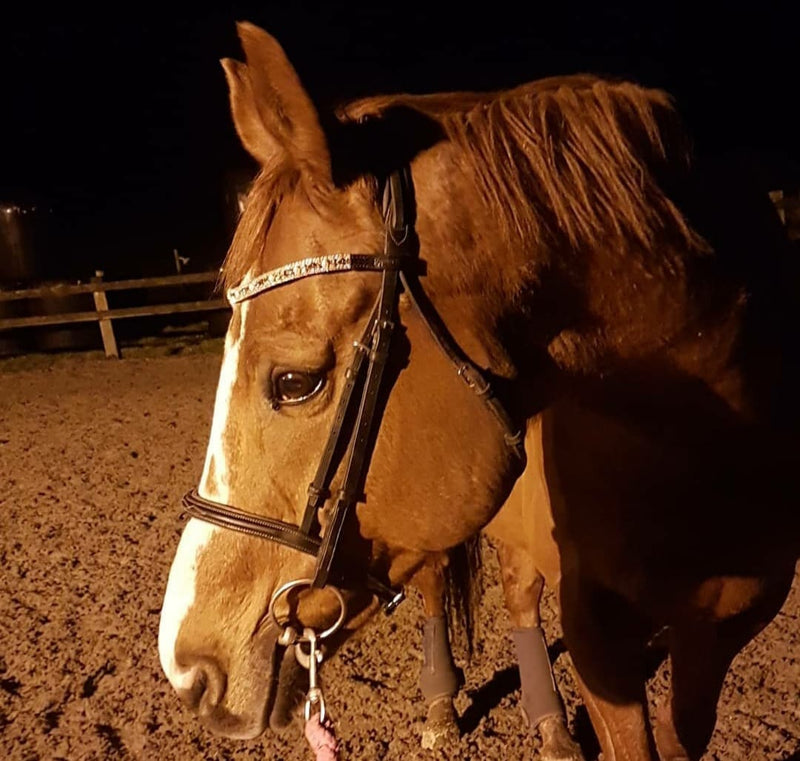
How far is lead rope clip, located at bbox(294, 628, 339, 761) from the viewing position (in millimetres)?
1354

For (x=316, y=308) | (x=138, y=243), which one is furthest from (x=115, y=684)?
(x=138, y=243)

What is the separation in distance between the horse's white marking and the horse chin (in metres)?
0.16

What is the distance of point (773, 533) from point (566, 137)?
1054mm

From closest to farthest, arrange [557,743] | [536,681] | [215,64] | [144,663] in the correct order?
[557,743] → [536,681] → [144,663] → [215,64]

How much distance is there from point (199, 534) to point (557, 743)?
1841 millimetres

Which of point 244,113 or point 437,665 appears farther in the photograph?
point 437,665

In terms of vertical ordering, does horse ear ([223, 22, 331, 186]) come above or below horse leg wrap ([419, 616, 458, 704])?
above

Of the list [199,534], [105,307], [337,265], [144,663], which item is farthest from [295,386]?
[105,307]

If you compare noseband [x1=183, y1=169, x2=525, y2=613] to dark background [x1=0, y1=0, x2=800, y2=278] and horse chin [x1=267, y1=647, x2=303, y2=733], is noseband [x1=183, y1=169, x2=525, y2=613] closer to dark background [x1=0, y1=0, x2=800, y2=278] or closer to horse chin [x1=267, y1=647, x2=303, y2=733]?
horse chin [x1=267, y1=647, x2=303, y2=733]

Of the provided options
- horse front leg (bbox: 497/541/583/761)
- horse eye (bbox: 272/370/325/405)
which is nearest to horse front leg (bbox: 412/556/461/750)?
horse front leg (bbox: 497/541/583/761)

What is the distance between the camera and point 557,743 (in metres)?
2.61

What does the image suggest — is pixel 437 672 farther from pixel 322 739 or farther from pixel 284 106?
pixel 284 106

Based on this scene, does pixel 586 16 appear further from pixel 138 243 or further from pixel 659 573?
pixel 659 573

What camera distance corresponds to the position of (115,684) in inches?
125
